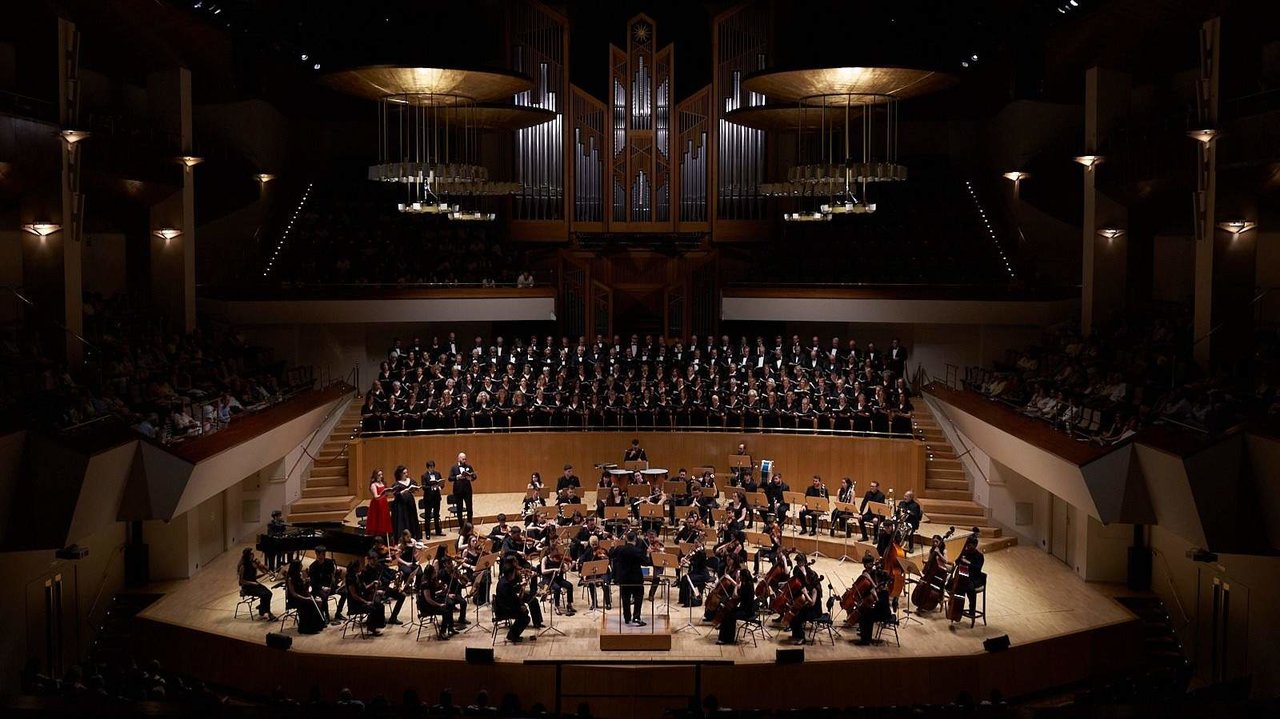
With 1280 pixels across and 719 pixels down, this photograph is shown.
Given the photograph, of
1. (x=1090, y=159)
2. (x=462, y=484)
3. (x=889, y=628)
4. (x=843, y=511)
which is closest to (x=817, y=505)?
(x=843, y=511)

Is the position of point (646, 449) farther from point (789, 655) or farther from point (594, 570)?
point (789, 655)

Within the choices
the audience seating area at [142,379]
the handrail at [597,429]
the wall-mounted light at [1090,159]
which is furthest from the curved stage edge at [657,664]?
the wall-mounted light at [1090,159]

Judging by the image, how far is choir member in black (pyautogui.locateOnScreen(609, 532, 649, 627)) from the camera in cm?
1257

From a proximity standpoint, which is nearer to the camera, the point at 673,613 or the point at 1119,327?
the point at 673,613

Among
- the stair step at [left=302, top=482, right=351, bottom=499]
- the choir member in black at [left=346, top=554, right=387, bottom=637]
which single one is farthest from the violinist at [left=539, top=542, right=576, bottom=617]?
the stair step at [left=302, top=482, right=351, bottom=499]

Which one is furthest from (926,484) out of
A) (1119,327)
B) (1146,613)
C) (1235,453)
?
(1235,453)

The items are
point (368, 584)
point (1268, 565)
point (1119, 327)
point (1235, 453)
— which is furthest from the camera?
point (1119, 327)

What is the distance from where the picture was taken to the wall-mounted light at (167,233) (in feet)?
59.2

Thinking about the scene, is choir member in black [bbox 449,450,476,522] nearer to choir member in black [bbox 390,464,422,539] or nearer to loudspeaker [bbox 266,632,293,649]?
choir member in black [bbox 390,464,422,539]

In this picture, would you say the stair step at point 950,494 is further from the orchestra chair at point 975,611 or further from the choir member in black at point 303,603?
the choir member in black at point 303,603

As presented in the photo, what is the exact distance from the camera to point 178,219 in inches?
713

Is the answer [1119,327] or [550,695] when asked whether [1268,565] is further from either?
[550,695]

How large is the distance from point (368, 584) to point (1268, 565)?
343 inches

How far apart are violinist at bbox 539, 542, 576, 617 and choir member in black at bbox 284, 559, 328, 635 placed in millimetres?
2305
